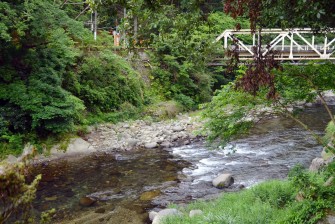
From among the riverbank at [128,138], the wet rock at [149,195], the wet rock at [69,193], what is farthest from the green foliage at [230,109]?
the riverbank at [128,138]

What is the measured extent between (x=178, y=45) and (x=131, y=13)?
0.84 m

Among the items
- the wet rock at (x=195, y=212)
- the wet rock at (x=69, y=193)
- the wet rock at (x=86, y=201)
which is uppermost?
the wet rock at (x=195, y=212)

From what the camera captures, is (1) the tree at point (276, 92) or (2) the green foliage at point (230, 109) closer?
(1) the tree at point (276, 92)

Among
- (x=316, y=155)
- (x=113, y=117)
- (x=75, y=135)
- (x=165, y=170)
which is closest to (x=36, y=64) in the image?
(x=75, y=135)

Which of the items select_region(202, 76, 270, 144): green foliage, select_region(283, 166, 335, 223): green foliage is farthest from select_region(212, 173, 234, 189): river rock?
select_region(283, 166, 335, 223): green foliage

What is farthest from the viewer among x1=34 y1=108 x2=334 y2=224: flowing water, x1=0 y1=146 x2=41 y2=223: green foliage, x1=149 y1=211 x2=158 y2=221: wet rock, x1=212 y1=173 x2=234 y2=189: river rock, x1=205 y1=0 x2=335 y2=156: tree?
x1=212 y1=173 x2=234 y2=189: river rock

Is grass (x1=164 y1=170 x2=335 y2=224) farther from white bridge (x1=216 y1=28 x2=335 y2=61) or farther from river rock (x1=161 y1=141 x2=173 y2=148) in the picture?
river rock (x1=161 y1=141 x2=173 y2=148)

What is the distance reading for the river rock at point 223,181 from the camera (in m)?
9.55

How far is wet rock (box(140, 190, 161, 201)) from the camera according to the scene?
8891 millimetres

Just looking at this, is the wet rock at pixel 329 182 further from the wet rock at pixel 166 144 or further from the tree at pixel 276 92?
the wet rock at pixel 166 144

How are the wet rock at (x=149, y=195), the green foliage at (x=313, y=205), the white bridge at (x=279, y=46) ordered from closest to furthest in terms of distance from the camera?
the white bridge at (x=279, y=46)
the green foliage at (x=313, y=205)
the wet rock at (x=149, y=195)

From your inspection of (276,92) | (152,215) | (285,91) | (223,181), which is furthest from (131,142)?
(276,92)

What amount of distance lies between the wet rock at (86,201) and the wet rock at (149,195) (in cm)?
127

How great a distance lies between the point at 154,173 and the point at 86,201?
275 cm
